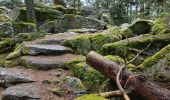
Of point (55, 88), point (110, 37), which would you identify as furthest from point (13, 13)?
point (55, 88)

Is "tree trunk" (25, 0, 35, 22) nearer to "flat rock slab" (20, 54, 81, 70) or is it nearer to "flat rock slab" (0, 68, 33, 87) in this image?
"flat rock slab" (20, 54, 81, 70)

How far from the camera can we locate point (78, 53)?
45.3 ft

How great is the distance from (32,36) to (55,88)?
6.25m

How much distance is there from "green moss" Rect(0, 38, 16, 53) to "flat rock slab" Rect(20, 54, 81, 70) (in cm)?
262

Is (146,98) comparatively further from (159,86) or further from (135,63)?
(135,63)

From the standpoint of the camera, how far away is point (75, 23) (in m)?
20.7

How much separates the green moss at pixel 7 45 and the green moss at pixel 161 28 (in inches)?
277

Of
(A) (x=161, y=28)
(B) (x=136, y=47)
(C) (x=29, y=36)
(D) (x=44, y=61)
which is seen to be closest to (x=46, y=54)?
(D) (x=44, y=61)

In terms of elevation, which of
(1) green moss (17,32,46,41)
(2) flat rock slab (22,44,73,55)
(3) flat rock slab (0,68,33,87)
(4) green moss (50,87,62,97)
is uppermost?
(1) green moss (17,32,46,41)

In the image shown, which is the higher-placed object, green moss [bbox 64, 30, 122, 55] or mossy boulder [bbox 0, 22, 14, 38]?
mossy boulder [bbox 0, 22, 14, 38]

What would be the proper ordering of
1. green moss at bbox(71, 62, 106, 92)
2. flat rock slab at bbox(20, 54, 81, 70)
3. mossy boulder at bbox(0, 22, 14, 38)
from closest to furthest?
green moss at bbox(71, 62, 106, 92), flat rock slab at bbox(20, 54, 81, 70), mossy boulder at bbox(0, 22, 14, 38)

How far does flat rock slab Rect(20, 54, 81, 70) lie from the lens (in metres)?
11.6

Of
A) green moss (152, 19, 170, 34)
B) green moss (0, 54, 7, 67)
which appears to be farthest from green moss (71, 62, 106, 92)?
green moss (152, 19, 170, 34)

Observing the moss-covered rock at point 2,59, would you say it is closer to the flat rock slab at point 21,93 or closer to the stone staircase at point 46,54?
the stone staircase at point 46,54
